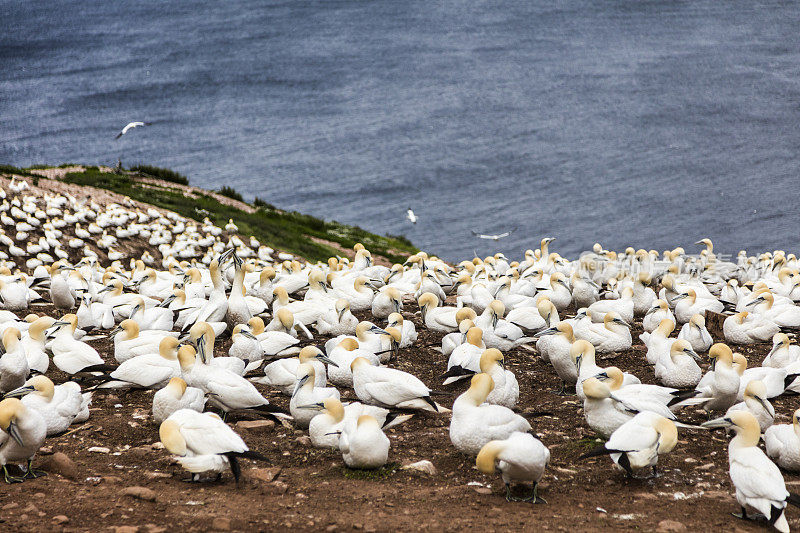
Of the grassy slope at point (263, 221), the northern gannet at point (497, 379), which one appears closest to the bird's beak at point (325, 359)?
the northern gannet at point (497, 379)

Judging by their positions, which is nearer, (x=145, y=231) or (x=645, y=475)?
(x=645, y=475)

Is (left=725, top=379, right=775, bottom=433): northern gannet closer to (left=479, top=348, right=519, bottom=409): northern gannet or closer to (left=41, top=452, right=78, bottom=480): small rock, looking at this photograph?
(left=479, top=348, right=519, bottom=409): northern gannet

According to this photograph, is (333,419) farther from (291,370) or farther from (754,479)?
(754,479)

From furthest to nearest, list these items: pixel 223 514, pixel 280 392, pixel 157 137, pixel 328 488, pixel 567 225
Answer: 1. pixel 157 137
2. pixel 567 225
3. pixel 280 392
4. pixel 328 488
5. pixel 223 514

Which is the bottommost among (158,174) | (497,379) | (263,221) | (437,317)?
(263,221)

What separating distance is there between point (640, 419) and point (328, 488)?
94.4 inches

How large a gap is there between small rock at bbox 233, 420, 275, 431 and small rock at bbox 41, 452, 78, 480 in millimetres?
1578

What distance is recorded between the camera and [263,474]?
596cm

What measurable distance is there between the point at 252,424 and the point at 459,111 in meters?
71.6

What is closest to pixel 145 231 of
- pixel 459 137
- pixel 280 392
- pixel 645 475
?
pixel 280 392

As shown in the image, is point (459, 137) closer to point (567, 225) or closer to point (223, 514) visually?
point (567, 225)

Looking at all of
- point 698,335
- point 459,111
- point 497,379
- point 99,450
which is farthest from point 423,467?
point 459,111

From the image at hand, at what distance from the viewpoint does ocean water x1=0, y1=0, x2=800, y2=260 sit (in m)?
54.5

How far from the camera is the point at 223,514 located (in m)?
5.10
